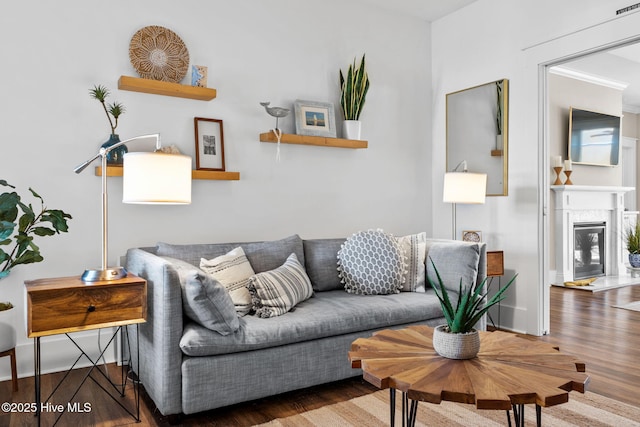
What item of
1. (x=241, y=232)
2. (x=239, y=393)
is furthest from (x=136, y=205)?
(x=239, y=393)

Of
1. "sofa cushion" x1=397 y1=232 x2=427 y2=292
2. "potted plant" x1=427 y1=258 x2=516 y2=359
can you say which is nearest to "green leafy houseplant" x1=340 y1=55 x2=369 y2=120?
"sofa cushion" x1=397 y1=232 x2=427 y2=292

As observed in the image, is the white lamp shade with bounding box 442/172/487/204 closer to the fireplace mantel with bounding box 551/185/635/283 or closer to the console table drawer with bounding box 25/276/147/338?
the console table drawer with bounding box 25/276/147/338

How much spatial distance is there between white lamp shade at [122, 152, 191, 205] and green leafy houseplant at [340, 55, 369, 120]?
6.20 ft

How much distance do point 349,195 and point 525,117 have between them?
5.03ft

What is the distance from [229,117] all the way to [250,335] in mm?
1777

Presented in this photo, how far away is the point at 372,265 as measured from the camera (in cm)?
317

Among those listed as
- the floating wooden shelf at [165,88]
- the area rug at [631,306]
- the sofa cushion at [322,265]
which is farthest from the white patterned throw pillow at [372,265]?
the area rug at [631,306]

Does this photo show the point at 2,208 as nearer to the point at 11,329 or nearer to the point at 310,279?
the point at 11,329

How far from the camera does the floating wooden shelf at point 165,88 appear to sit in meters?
3.03

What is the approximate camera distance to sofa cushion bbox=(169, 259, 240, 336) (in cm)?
220

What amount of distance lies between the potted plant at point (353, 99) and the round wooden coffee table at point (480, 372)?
234 centimetres

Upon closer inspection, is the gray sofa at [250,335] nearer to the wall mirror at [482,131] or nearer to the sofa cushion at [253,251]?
the sofa cushion at [253,251]

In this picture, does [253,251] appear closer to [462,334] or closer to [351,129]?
[351,129]

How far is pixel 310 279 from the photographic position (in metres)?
3.29
